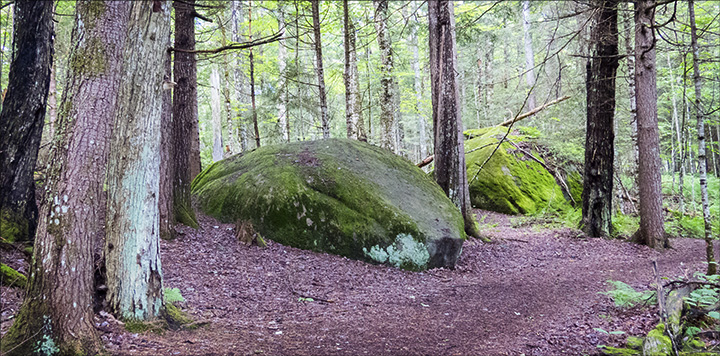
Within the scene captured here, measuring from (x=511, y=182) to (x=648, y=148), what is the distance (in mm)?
4816

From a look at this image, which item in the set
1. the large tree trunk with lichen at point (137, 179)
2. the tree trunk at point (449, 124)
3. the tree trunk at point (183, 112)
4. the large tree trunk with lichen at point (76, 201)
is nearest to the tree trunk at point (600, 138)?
the tree trunk at point (449, 124)

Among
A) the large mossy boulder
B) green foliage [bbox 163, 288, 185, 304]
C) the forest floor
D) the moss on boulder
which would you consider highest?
the large mossy boulder

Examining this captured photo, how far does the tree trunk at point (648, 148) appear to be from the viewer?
28.2 ft

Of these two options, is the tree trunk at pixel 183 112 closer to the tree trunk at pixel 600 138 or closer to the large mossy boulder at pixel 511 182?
the large mossy boulder at pixel 511 182

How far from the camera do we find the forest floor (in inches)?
136

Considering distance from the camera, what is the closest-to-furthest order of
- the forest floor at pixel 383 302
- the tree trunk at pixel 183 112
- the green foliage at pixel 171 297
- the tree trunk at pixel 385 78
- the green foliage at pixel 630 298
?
the forest floor at pixel 383 302 → the green foliage at pixel 171 297 → the green foliage at pixel 630 298 → the tree trunk at pixel 183 112 → the tree trunk at pixel 385 78

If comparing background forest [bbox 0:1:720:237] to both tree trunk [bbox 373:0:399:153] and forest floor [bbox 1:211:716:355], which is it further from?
forest floor [bbox 1:211:716:355]

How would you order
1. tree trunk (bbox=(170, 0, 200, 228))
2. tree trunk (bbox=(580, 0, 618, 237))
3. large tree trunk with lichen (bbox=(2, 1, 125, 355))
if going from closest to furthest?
large tree trunk with lichen (bbox=(2, 1, 125, 355)), tree trunk (bbox=(170, 0, 200, 228)), tree trunk (bbox=(580, 0, 618, 237))

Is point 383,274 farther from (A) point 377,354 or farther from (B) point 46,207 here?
(B) point 46,207

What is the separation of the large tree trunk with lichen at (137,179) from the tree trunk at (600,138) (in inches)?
396

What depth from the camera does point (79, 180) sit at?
2764mm

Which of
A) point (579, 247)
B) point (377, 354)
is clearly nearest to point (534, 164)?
point (579, 247)

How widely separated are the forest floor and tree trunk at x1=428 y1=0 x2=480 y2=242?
1429mm

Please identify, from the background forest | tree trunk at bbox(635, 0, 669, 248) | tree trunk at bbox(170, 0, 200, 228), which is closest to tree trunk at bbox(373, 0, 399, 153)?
the background forest
